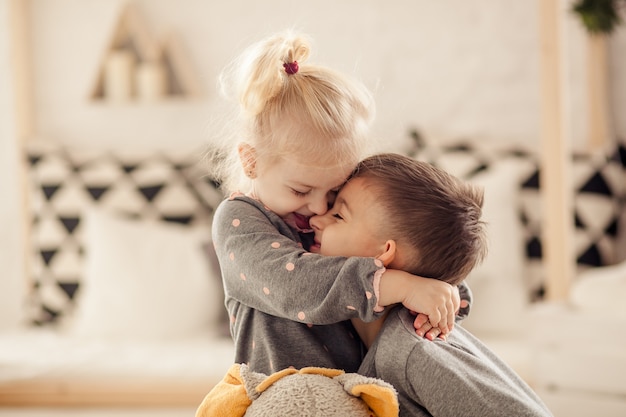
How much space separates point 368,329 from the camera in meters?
1.16

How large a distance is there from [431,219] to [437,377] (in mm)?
203

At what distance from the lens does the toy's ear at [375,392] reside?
37.9 inches

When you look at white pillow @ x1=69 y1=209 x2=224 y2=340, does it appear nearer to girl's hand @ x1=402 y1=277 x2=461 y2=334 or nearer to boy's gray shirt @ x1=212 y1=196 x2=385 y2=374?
boy's gray shirt @ x1=212 y1=196 x2=385 y2=374

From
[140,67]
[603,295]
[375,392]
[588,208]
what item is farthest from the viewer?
[140,67]

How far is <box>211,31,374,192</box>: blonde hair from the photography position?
3.60 feet

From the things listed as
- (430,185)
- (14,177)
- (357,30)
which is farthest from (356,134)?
(14,177)

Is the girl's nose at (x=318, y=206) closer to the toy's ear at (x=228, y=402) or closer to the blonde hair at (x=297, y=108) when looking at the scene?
the blonde hair at (x=297, y=108)

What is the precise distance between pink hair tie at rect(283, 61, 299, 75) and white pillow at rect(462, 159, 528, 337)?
4.63ft

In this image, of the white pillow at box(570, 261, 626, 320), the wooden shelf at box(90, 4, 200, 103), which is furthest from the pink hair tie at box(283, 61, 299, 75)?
the wooden shelf at box(90, 4, 200, 103)

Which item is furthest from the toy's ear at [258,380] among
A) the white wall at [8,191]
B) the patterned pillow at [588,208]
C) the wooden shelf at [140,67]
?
the white wall at [8,191]

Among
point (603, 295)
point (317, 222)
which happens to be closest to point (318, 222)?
point (317, 222)

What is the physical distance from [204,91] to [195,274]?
881mm

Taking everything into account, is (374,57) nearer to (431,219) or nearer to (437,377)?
(431,219)

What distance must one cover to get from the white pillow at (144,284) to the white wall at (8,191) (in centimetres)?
71
